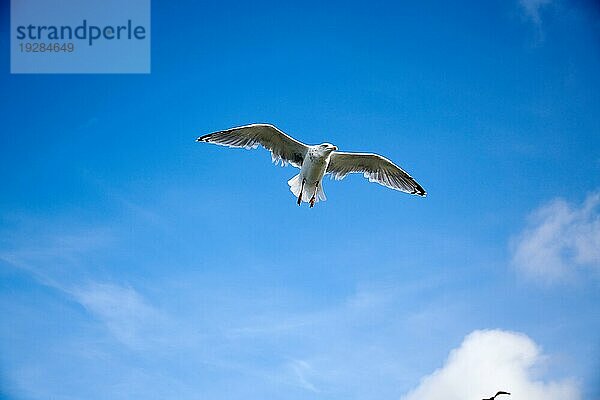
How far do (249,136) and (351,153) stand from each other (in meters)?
1.18

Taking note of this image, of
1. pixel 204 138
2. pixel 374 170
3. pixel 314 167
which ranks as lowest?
pixel 314 167

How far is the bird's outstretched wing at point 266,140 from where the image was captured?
7.36 meters

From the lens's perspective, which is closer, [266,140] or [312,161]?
[312,161]

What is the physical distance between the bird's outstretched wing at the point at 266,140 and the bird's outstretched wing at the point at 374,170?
0.42 metres

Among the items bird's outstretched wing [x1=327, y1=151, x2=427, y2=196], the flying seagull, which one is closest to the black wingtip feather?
the flying seagull

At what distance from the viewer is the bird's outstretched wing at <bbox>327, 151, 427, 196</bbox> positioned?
25.2ft

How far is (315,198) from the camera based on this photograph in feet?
24.0

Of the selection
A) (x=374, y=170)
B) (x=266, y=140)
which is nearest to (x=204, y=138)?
(x=266, y=140)

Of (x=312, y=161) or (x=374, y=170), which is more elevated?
(x=374, y=170)

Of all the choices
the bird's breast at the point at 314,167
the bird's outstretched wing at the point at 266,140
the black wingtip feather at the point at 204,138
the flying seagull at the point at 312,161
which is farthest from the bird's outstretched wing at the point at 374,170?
the black wingtip feather at the point at 204,138

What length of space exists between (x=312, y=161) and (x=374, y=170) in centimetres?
102

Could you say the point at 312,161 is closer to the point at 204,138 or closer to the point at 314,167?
the point at 314,167

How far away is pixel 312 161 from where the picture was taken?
7.25m

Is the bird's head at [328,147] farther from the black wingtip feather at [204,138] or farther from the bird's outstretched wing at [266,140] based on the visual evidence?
the black wingtip feather at [204,138]
